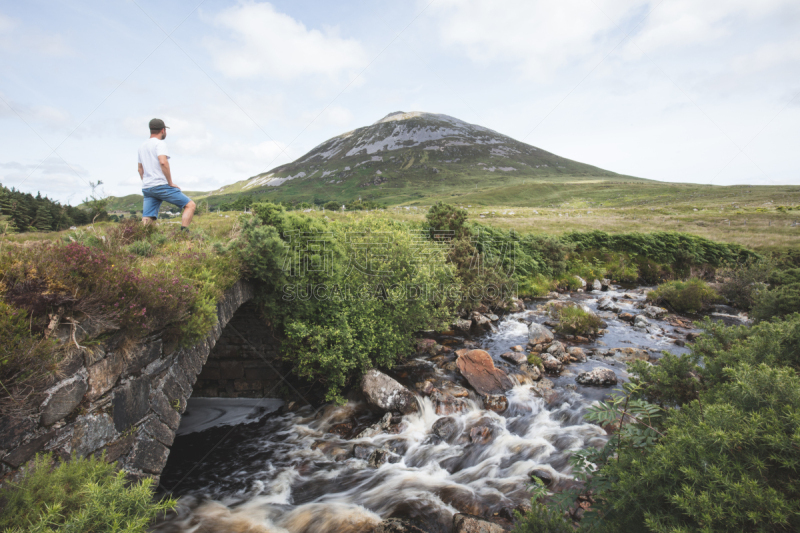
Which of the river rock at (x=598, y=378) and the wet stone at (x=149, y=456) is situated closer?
the wet stone at (x=149, y=456)

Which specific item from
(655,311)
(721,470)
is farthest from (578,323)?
(721,470)

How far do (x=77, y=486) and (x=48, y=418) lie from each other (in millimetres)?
996

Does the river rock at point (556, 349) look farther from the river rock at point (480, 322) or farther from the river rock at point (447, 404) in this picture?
the river rock at point (447, 404)

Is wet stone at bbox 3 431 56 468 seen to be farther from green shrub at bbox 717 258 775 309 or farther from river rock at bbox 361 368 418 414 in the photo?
green shrub at bbox 717 258 775 309

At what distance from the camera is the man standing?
8594 millimetres

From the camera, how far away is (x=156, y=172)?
8711mm

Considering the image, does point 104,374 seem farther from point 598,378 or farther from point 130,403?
point 598,378

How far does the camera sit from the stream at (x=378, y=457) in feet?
25.7

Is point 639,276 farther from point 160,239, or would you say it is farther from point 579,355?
point 160,239

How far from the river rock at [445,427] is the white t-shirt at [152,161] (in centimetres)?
1031

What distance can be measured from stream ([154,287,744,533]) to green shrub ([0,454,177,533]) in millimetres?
5067

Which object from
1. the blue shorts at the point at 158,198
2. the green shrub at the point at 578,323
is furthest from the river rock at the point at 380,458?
the green shrub at the point at 578,323

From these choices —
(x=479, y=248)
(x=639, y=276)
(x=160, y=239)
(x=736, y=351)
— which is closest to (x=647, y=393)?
(x=736, y=351)

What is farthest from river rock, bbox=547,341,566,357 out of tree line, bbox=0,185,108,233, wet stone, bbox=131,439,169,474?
tree line, bbox=0,185,108,233
